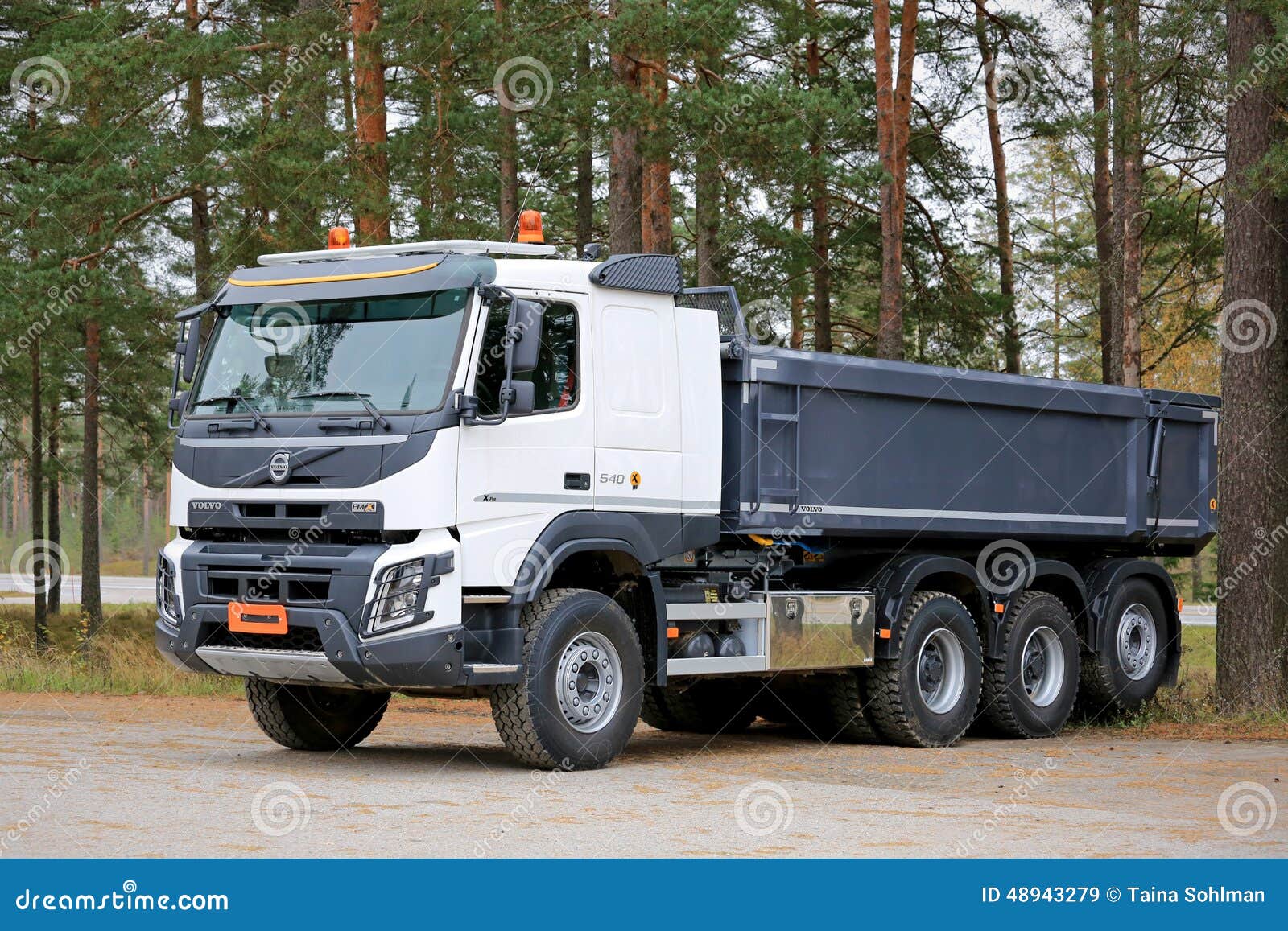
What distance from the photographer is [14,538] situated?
86000mm

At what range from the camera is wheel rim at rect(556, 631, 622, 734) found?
32.9 feet

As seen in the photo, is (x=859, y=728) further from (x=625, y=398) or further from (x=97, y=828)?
(x=97, y=828)

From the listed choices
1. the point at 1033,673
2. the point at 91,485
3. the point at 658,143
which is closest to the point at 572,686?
the point at 1033,673

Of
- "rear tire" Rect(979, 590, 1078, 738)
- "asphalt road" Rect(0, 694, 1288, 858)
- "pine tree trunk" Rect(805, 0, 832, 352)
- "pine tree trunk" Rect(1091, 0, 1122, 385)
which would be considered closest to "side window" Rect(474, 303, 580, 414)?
"asphalt road" Rect(0, 694, 1288, 858)

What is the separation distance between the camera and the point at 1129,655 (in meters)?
14.9

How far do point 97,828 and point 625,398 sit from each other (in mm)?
4494

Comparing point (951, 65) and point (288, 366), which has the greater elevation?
point (951, 65)

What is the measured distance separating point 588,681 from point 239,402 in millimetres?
2933

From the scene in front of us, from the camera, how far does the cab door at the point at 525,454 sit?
31.2ft

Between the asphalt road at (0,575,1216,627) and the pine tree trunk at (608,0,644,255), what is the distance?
82.8ft

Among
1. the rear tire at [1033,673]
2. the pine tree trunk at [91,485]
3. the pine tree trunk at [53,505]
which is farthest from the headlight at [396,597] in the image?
the pine tree trunk at [53,505]

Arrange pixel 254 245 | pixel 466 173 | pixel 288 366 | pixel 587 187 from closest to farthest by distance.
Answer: pixel 288 366 < pixel 254 245 < pixel 466 173 < pixel 587 187

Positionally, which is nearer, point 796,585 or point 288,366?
point 288,366

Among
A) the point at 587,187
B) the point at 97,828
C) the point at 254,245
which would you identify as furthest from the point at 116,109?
the point at 97,828
